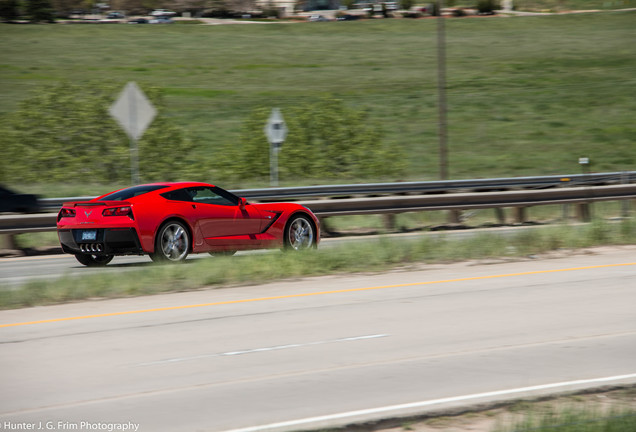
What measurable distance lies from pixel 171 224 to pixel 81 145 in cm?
1806

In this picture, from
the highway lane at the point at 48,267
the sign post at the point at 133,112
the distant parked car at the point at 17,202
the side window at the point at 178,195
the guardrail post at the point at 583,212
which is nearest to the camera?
the highway lane at the point at 48,267

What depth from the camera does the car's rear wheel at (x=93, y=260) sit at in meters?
13.9

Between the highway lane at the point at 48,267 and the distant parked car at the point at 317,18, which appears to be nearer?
the highway lane at the point at 48,267

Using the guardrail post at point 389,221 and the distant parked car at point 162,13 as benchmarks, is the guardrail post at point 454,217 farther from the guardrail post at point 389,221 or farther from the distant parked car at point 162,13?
the distant parked car at point 162,13

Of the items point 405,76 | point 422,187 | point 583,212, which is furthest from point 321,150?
point 405,76

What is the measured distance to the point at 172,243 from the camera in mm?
13156

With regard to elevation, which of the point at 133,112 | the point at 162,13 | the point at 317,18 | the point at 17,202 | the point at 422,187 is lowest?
the point at 422,187

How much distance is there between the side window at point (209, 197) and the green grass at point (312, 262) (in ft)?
3.41

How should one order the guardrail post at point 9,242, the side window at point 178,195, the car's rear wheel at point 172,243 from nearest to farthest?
the car's rear wheel at point 172,243 < the side window at point 178,195 < the guardrail post at point 9,242

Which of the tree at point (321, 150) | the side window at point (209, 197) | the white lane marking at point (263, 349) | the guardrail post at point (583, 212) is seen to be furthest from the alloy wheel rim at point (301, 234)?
the tree at point (321, 150)

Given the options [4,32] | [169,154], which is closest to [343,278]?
[169,154]

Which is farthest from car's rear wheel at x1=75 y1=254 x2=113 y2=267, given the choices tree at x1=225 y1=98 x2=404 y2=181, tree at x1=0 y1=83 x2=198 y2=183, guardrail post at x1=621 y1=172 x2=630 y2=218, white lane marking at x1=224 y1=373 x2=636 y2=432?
tree at x1=225 y1=98 x2=404 y2=181

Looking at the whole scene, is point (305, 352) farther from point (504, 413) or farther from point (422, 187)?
point (422, 187)

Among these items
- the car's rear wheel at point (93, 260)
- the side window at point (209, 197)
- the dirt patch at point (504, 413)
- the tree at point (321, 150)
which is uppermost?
the tree at point (321, 150)
